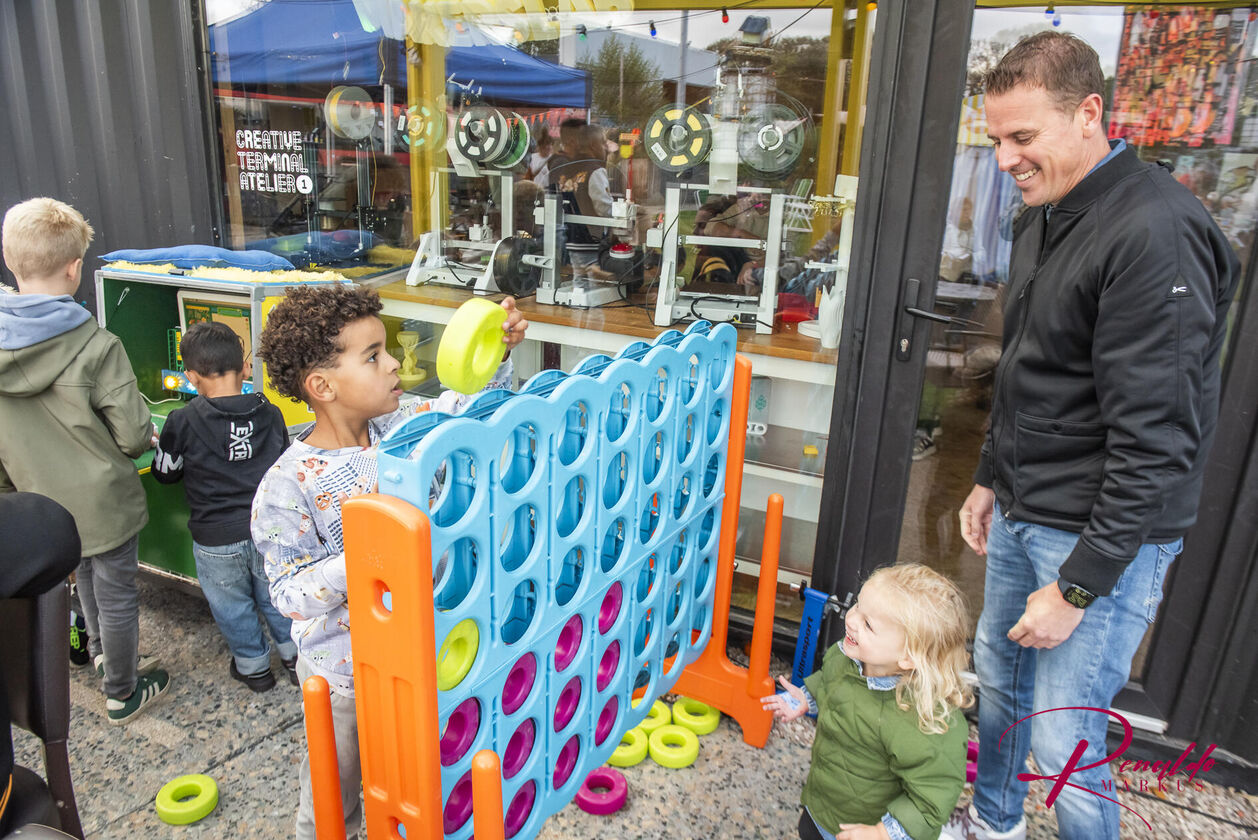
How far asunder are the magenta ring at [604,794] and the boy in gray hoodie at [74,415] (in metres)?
1.32

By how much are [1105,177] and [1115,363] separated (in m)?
0.35

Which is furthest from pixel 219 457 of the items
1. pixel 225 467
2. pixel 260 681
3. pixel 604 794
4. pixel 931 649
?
pixel 931 649

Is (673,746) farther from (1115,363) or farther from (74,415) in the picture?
(74,415)

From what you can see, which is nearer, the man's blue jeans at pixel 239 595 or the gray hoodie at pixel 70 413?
the gray hoodie at pixel 70 413

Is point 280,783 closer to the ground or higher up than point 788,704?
closer to the ground

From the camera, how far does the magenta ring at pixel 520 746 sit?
1.47m

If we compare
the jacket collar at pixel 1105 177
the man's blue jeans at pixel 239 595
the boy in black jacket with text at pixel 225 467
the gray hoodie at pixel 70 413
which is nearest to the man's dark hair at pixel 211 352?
the boy in black jacket with text at pixel 225 467

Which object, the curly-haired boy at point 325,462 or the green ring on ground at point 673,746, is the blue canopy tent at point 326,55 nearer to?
the curly-haired boy at point 325,462

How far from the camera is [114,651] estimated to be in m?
2.30

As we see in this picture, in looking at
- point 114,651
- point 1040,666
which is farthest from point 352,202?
point 1040,666

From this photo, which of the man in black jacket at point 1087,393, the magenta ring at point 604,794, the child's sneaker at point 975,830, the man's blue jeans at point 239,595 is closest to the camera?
the man in black jacket at point 1087,393

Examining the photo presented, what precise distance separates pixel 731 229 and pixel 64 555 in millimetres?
2273

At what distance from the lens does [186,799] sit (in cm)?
203

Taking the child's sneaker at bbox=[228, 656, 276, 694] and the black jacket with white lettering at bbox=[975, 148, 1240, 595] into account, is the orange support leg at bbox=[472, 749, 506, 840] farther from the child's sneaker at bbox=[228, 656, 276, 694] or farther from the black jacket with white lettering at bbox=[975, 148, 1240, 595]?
the child's sneaker at bbox=[228, 656, 276, 694]
